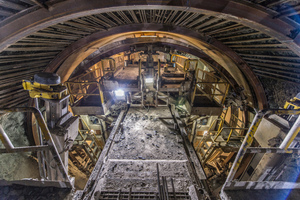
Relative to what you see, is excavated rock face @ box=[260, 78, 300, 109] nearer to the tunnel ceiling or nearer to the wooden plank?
the tunnel ceiling

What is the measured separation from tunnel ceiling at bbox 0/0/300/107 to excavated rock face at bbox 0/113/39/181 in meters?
0.70

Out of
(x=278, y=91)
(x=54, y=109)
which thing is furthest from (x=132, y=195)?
(x=278, y=91)

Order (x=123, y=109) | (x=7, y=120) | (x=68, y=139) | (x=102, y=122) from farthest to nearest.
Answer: (x=102, y=122) < (x=123, y=109) < (x=7, y=120) < (x=68, y=139)

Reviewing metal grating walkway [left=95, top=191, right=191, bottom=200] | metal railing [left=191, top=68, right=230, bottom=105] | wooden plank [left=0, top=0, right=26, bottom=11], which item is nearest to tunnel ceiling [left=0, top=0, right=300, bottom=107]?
wooden plank [left=0, top=0, right=26, bottom=11]

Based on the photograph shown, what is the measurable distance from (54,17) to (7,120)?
4.47 metres

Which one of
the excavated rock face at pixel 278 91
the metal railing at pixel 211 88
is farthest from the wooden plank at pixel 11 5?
the excavated rock face at pixel 278 91

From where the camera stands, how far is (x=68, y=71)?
6.59 metres

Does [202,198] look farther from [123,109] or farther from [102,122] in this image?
[102,122]

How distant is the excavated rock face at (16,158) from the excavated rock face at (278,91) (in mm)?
10650

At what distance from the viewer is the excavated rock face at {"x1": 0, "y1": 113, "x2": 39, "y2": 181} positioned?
467 cm

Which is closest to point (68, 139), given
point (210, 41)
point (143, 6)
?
point (143, 6)

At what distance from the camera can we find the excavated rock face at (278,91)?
16.5 feet

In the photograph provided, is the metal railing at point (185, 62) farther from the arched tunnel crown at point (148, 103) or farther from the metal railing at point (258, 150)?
the metal railing at point (258, 150)

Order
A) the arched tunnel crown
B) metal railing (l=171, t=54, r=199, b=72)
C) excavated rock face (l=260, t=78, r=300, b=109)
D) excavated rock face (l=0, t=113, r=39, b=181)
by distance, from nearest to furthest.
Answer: the arched tunnel crown
excavated rock face (l=0, t=113, r=39, b=181)
excavated rock face (l=260, t=78, r=300, b=109)
metal railing (l=171, t=54, r=199, b=72)
